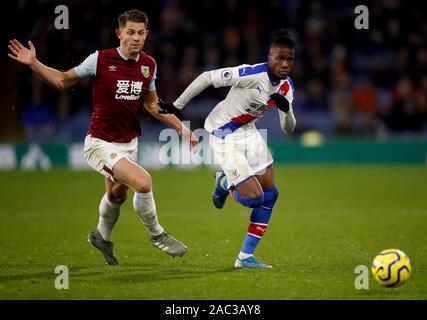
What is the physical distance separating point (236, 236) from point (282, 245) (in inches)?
40.3

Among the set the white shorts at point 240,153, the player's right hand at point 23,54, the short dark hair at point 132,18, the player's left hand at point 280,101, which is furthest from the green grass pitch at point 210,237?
the short dark hair at point 132,18

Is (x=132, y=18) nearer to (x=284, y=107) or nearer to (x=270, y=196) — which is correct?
(x=284, y=107)

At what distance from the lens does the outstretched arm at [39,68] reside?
739 cm

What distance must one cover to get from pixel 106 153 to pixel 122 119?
41cm

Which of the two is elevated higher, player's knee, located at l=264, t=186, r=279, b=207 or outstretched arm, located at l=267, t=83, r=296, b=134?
outstretched arm, located at l=267, t=83, r=296, b=134

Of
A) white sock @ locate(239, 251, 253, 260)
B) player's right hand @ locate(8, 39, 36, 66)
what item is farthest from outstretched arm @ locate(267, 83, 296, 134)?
player's right hand @ locate(8, 39, 36, 66)

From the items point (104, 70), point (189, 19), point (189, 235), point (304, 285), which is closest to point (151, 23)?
point (189, 19)

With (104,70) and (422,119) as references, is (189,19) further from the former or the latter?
(104,70)

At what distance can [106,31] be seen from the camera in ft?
62.1

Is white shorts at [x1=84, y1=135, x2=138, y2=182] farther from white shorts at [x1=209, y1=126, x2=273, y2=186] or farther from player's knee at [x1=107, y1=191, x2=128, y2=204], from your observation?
white shorts at [x1=209, y1=126, x2=273, y2=186]

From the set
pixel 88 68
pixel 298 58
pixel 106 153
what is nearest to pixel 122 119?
pixel 106 153

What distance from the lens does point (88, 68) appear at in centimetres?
766

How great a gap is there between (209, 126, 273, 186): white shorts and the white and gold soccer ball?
180 cm

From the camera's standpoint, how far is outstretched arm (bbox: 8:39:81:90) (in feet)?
24.2
